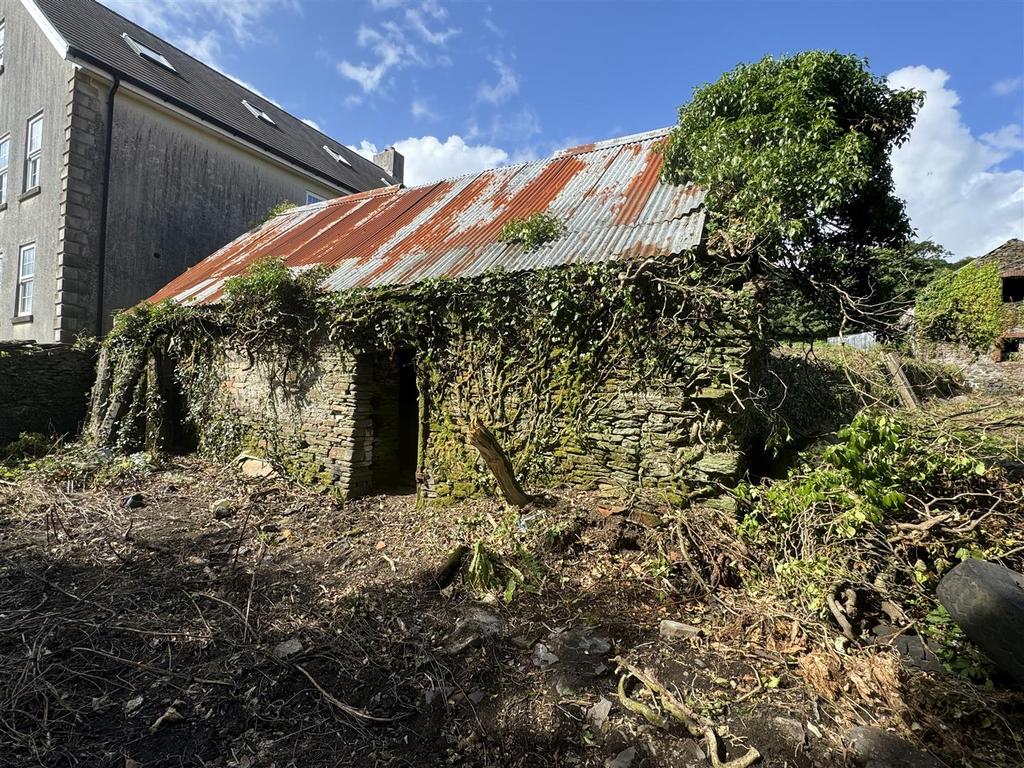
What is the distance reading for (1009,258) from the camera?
59.2 feet

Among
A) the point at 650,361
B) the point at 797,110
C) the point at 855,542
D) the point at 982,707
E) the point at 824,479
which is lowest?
the point at 982,707

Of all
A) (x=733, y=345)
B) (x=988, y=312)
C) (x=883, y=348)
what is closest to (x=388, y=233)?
(x=733, y=345)

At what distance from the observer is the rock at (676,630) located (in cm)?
378

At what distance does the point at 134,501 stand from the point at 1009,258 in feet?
85.2

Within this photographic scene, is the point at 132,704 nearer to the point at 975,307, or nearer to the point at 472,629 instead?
the point at 472,629

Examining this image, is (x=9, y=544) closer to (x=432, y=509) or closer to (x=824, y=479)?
(x=432, y=509)

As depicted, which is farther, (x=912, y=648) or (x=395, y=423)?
(x=395, y=423)

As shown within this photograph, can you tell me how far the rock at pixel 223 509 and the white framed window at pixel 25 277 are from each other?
10.4 metres

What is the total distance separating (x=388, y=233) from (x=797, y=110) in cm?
644

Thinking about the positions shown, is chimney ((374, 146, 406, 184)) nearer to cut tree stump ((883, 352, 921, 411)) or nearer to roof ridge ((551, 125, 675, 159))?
roof ridge ((551, 125, 675, 159))

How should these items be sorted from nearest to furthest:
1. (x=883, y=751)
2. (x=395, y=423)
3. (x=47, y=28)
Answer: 1. (x=883, y=751)
2. (x=395, y=423)
3. (x=47, y=28)

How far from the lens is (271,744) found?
293 cm

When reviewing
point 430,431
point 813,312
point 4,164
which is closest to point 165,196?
point 4,164

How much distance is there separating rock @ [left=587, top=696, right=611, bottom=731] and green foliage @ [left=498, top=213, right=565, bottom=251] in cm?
501
